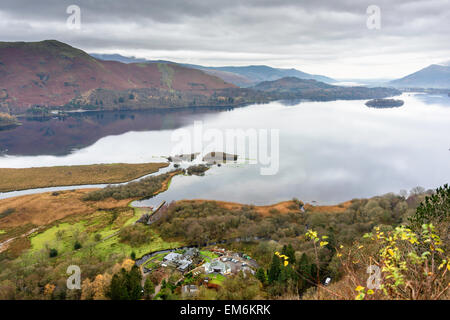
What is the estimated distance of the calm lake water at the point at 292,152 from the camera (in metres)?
29.0

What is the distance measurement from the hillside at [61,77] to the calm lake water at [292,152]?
31597mm

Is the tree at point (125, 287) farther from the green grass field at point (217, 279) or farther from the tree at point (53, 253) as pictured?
the tree at point (53, 253)

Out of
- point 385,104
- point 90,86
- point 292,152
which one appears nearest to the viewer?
point 292,152

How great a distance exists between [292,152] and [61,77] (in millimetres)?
108827

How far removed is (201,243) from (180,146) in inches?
1269

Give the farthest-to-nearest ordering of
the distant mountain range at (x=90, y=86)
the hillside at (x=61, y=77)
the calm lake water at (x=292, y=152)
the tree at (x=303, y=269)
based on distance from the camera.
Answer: the distant mountain range at (x=90, y=86)
the hillside at (x=61, y=77)
the calm lake water at (x=292, y=152)
the tree at (x=303, y=269)

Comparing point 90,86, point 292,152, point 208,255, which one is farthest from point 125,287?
point 90,86

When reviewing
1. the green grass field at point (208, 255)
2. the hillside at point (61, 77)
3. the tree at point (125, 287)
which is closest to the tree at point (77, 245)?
the tree at point (125, 287)

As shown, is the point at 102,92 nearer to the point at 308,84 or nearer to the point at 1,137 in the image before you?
the point at 1,137

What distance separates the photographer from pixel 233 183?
102ft

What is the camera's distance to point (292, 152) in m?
41.7

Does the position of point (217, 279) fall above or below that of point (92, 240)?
above

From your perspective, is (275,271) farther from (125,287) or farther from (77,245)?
(77,245)
